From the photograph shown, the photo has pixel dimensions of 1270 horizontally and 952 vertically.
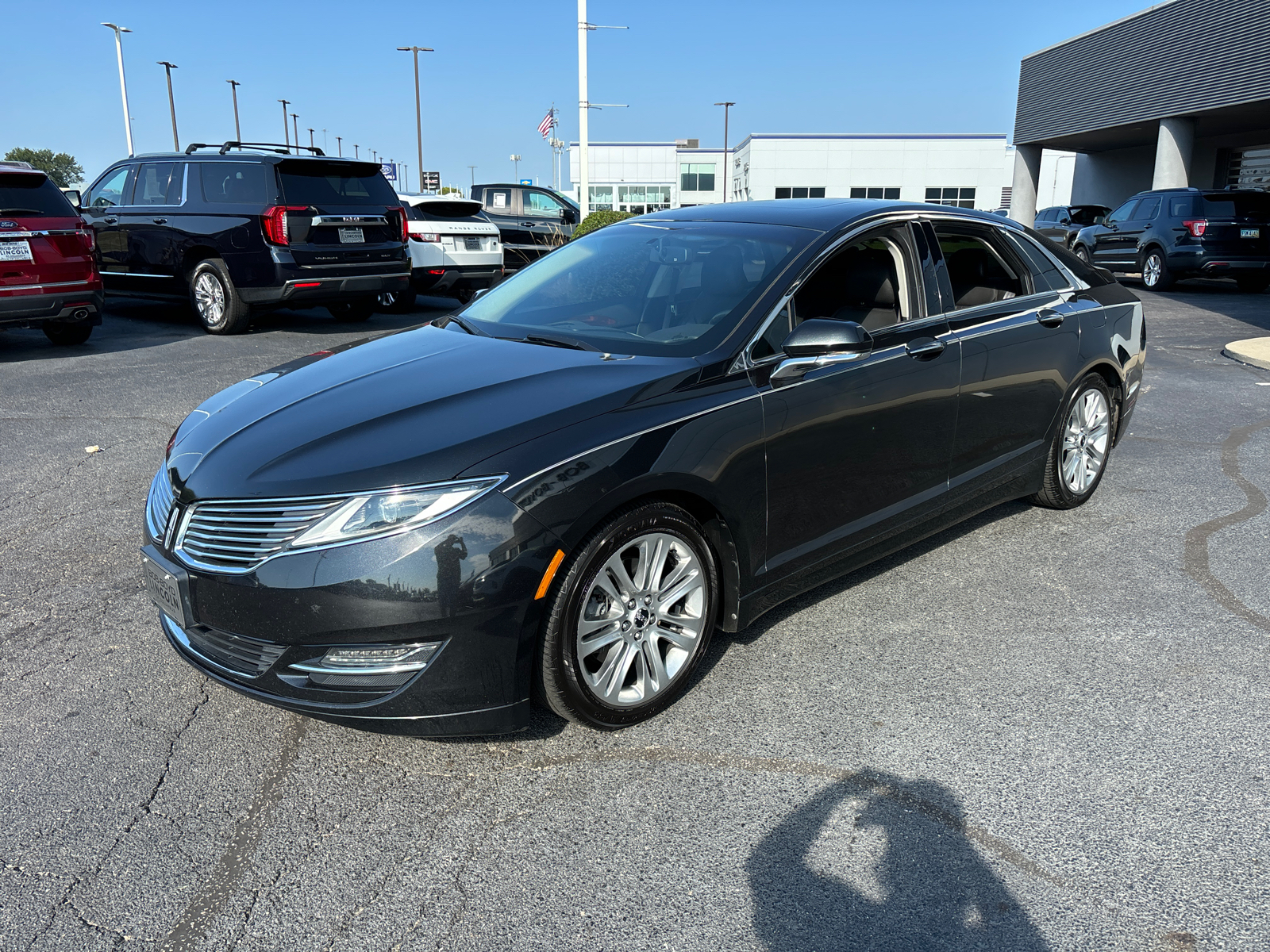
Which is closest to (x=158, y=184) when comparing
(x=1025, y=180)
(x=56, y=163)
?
(x=1025, y=180)

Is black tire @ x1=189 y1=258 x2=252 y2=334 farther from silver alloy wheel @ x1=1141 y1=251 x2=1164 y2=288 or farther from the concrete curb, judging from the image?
silver alloy wheel @ x1=1141 y1=251 x2=1164 y2=288

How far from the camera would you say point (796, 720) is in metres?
3.26

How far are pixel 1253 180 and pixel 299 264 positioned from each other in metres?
28.3

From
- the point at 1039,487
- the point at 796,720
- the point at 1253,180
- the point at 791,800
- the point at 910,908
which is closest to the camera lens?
the point at 910,908

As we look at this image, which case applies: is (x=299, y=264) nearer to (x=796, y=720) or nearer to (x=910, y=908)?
(x=796, y=720)

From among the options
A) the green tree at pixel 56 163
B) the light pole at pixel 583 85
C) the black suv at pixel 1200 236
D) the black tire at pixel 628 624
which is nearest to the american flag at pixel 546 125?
the light pole at pixel 583 85

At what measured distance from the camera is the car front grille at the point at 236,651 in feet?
9.24

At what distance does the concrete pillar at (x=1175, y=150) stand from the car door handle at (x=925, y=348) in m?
25.1

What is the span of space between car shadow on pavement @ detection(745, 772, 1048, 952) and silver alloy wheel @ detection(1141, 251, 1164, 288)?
1795cm

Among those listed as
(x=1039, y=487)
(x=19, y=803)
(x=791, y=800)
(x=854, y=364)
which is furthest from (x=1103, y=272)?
(x=19, y=803)

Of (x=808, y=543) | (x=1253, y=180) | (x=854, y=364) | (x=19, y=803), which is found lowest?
(x=19, y=803)

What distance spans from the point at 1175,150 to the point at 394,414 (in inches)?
1091

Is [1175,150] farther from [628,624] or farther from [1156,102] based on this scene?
[628,624]

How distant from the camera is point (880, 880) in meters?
2.48
